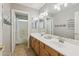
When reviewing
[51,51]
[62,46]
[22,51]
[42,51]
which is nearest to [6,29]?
[22,51]

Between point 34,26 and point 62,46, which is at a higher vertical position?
point 34,26

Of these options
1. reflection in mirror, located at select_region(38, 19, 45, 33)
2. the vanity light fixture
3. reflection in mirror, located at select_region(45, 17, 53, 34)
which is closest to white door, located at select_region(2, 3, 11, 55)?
reflection in mirror, located at select_region(38, 19, 45, 33)

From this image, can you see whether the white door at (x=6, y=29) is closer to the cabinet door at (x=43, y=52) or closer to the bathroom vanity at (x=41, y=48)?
the bathroom vanity at (x=41, y=48)

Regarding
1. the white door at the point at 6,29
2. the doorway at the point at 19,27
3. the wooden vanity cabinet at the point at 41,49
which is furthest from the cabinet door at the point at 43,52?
the white door at the point at 6,29

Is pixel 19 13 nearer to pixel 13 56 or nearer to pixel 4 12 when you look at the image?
pixel 4 12

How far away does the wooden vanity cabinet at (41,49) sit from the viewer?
4.64 ft

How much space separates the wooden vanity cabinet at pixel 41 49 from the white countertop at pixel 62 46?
53mm

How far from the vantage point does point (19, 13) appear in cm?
151

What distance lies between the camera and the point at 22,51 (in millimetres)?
1529

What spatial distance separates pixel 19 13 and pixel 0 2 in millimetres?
325

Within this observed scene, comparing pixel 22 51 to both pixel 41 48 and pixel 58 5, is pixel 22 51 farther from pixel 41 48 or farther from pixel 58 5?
pixel 58 5

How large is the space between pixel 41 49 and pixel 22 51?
305 millimetres

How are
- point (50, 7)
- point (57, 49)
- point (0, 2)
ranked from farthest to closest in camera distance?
point (50, 7)
point (0, 2)
point (57, 49)

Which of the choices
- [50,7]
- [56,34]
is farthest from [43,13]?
[56,34]
